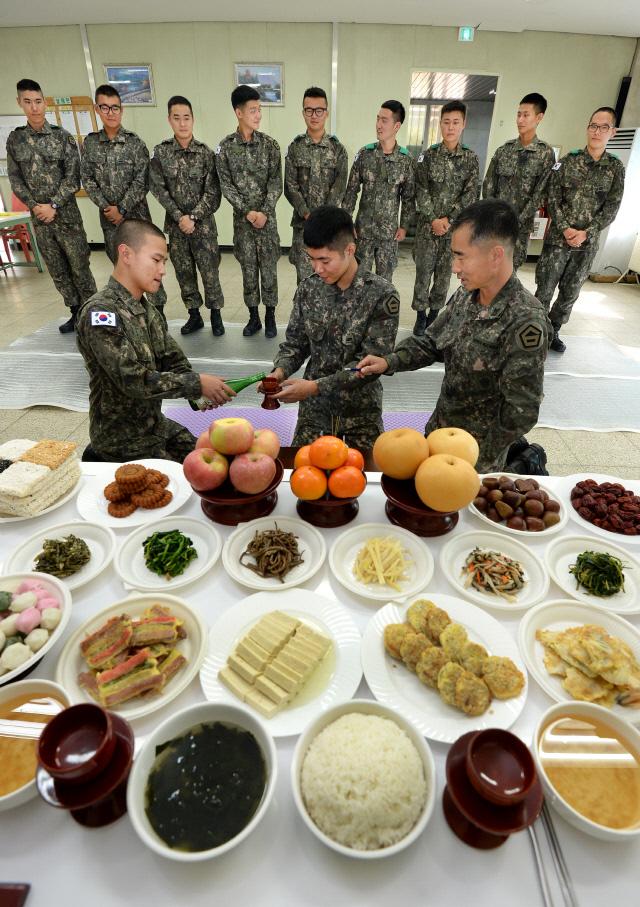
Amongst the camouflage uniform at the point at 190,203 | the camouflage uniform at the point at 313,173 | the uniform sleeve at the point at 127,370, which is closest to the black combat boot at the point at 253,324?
the camouflage uniform at the point at 190,203

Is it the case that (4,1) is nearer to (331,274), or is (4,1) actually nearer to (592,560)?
(331,274)

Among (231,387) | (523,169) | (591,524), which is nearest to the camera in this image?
(591,524)

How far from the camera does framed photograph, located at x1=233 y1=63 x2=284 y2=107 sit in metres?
7.56

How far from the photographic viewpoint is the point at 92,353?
2145mm

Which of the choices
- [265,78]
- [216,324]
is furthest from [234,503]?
[265,78]

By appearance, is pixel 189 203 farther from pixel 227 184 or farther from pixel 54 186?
pixel 54 186

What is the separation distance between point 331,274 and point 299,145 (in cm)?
390

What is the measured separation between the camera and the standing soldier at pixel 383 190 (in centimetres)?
493

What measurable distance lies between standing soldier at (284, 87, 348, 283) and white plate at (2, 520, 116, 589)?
4.36 m

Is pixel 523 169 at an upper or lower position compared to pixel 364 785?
upper

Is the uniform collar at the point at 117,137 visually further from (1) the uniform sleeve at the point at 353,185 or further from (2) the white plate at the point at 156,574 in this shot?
(2) the white plate at the point at 156,574

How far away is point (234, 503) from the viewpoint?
1.42 metres

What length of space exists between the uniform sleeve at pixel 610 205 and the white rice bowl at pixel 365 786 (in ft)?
17.6

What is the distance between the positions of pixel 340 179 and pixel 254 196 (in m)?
1.01
